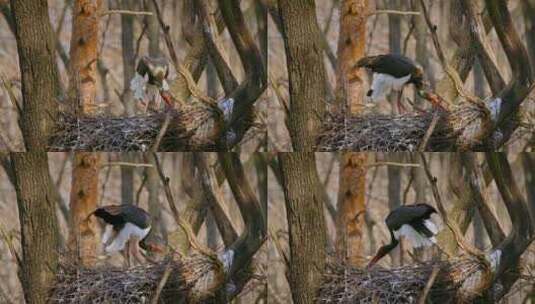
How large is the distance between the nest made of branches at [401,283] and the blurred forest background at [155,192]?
0.32 metres

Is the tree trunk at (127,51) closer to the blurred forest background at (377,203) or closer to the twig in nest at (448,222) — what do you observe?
the blurred forest background at (377,203)

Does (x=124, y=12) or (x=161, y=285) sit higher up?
(x=124, y=12)

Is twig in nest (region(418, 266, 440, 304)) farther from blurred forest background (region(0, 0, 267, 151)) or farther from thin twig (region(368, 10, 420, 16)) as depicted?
thin twig (region(368, 10, 420, 16))

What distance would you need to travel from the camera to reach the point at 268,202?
15.5 ft

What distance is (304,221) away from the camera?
15.4 feet

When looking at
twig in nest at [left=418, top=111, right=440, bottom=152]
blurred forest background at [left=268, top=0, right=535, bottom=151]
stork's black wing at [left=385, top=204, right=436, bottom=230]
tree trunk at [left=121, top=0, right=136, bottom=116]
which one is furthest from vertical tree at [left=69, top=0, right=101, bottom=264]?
twig in nest at [left=418, top=111, right=440, bottom=152]

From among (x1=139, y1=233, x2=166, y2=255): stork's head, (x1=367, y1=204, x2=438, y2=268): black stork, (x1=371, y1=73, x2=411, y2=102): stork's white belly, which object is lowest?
(x1=139, y1=233, x2=166, y2=255): stork's head

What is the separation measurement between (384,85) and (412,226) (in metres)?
0.61

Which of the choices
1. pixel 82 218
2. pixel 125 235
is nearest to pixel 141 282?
pixel 125 235

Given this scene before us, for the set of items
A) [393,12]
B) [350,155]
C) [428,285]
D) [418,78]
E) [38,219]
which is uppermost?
[393,12]

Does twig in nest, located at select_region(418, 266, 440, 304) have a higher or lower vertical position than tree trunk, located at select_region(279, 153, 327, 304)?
lower

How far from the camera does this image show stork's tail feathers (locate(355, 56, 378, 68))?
471 centimetres

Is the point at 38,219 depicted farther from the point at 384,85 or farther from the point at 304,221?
the point at 384,85

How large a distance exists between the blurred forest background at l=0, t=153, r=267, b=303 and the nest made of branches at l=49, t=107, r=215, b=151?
1.6 inches
